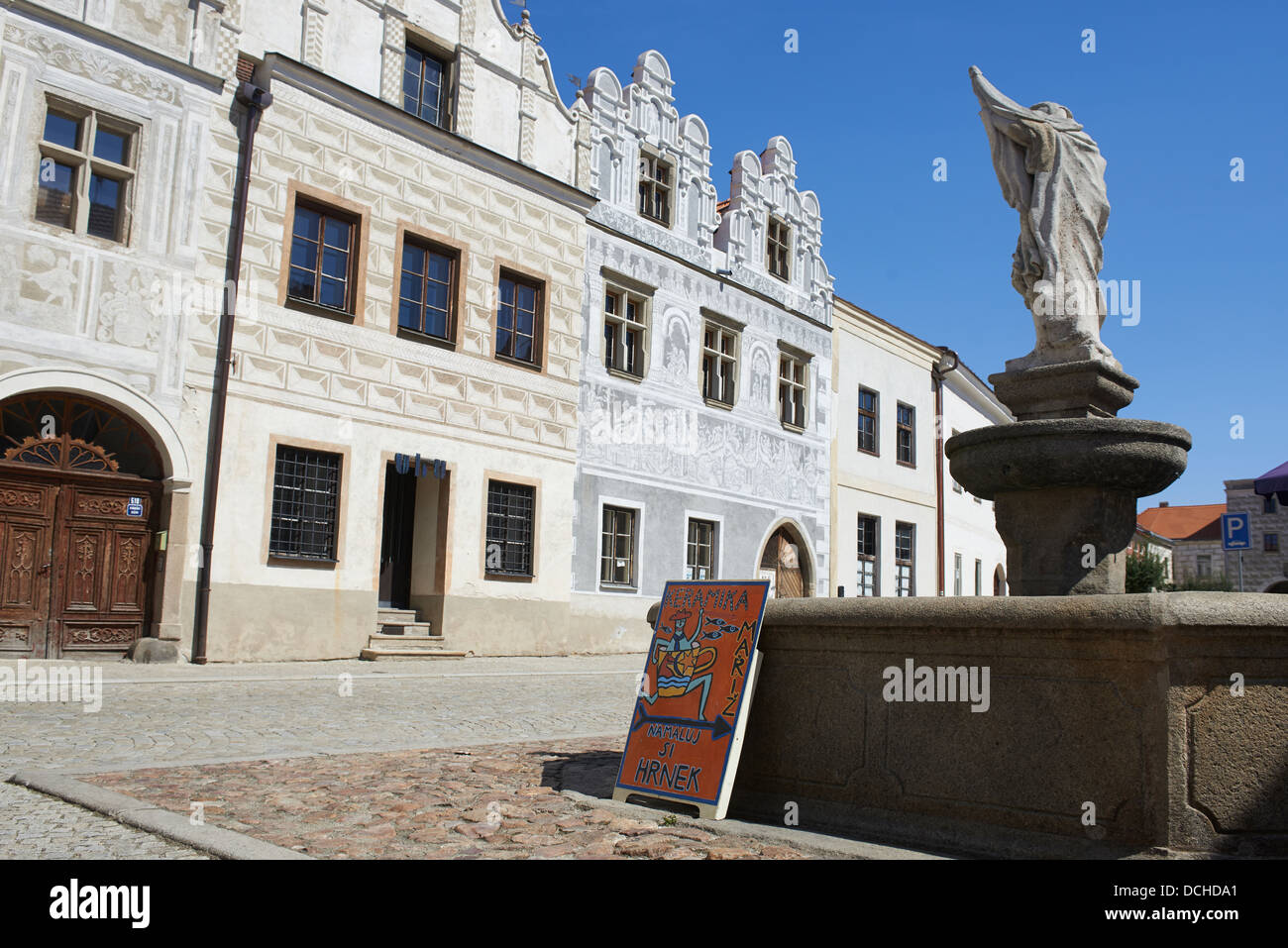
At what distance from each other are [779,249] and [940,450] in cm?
938

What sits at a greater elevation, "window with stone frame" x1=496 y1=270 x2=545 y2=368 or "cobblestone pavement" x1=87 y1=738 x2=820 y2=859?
"window with stone frame" x1=496 y1=270 x2=545 y2=368

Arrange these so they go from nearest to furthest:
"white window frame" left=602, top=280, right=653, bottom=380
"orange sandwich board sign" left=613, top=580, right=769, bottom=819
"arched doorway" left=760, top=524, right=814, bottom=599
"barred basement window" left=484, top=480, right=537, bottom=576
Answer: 1. "orange sandwich board sign" left=613, top=580, right=769, bottom=819
2. "barred basement window" left=484, top=480, right=537, bottom=576
3. "white window frame" left=602, top=280, right=653, bottom=380
4. "arched doorway" left=760, top=524, right=814, bottom=599

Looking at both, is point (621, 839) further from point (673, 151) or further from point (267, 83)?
point (673, 151)

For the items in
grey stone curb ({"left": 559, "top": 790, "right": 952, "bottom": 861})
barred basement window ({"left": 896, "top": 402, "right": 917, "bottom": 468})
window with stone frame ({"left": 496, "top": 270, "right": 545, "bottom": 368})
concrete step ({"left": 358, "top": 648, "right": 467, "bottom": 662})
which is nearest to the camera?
grey stone curb ({"left": 559, "top": 790, "right": 952, "bottom": 861})

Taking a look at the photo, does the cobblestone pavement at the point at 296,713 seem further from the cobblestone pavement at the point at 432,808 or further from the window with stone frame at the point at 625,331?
the window with stone frame at the point at 625,331

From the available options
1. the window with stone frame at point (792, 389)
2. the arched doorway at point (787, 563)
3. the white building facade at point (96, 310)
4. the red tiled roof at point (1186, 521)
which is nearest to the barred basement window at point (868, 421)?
the window with stone frame at point (792, 389)

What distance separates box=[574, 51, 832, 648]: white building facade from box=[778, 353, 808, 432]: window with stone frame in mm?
41

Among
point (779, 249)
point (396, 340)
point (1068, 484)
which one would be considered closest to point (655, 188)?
point (779, 249)

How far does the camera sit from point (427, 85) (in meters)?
18.1

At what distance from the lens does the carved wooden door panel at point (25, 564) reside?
12.9m

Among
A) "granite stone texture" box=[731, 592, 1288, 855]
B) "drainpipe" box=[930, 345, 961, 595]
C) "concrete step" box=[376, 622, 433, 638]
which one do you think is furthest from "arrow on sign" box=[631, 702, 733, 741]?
"drainpipe" box=[930, 345, 961, 595]

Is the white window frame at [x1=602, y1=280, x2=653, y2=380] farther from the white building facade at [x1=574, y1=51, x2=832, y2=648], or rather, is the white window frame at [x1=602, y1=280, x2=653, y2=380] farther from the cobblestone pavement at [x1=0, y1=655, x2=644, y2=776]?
the cobblestone pavement at [x1=0, y1=655, x2=644, y2=776]

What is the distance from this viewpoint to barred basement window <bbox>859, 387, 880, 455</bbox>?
1129 inches

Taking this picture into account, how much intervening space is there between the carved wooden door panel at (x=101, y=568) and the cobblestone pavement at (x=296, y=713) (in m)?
0.65
